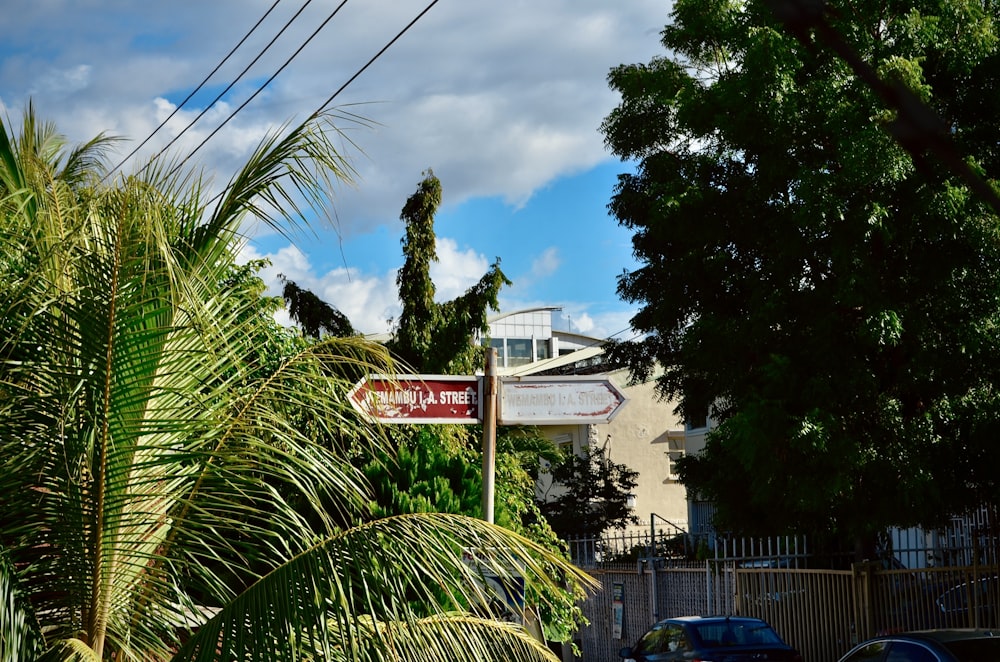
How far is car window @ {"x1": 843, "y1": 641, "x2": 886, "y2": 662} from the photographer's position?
32.7 ft

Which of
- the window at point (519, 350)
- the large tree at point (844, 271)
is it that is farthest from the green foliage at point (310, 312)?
the window at point (519, 350)

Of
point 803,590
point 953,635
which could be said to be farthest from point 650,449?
point 953,635

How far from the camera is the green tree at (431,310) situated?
1939cm

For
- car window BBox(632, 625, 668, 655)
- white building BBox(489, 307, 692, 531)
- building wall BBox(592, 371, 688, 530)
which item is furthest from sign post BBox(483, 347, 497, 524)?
building wall BBox(592, 371, 688, 530)

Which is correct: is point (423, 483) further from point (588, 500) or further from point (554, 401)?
point (588, 500)

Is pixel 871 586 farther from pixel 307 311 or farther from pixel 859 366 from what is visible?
pixel 307 311

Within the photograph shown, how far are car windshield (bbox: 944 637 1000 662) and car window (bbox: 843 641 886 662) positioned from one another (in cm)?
91

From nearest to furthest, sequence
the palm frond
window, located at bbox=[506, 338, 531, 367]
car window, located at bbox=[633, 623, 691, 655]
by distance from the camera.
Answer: the palm frond
car window, located at bbox=[633, 623, 691, 655]
window, located at bbox=[506, 338, 531, 367]

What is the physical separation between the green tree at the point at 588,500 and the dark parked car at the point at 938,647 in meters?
18.0

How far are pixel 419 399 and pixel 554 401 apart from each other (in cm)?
88

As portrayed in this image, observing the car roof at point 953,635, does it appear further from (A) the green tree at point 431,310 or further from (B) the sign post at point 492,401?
(A) the green tree at point 431,310

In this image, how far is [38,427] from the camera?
199 inches

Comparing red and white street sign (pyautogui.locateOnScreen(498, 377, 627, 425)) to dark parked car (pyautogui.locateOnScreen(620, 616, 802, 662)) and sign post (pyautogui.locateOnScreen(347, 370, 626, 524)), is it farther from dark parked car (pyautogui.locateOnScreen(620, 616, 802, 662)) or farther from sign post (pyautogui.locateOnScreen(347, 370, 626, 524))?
dark parked car (pyautogui.locateOnScreen(620, 616, 802, 662))

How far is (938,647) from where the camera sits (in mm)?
9133
